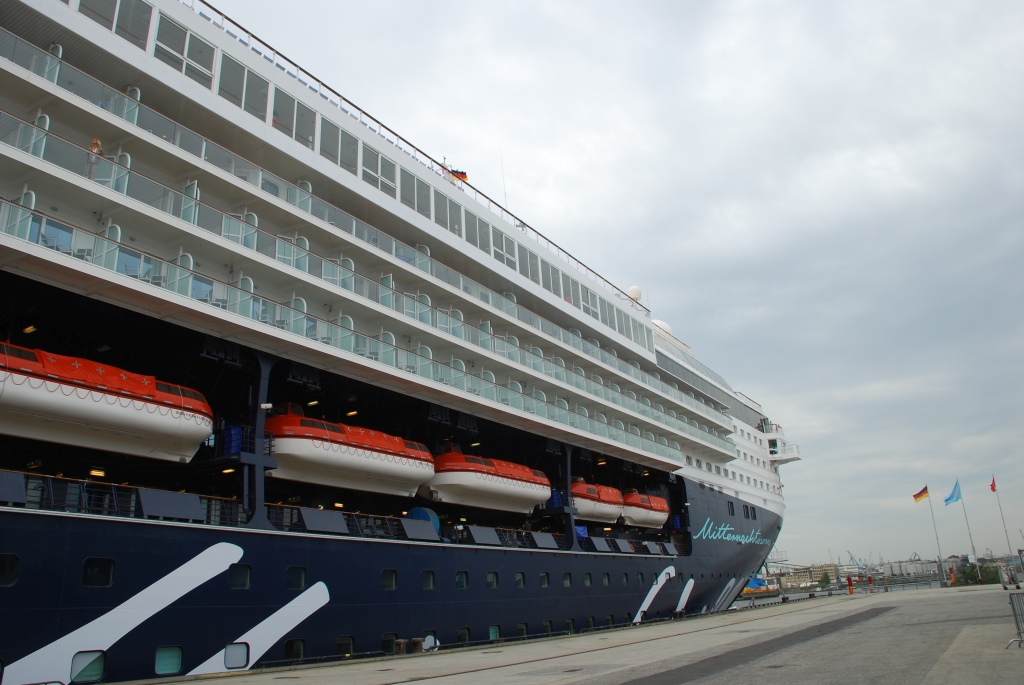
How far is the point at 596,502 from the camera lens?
29.7 meters

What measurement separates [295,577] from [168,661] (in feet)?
10.8

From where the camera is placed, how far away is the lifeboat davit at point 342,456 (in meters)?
18.0

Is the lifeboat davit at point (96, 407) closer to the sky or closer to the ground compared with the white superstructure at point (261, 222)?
closer to the ground

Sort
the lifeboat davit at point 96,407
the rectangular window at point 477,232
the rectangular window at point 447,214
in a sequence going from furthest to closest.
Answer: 1. the rectangular window at point 477,232
2. the rectangular window at point 447,214
3. the lifeboat davit at point 96,407

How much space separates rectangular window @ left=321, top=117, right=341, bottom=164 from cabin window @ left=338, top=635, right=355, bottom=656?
13014 mm

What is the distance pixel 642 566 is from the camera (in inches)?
1205

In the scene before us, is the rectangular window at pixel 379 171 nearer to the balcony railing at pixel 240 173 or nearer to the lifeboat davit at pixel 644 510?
the balcony railing at pixel 240 173

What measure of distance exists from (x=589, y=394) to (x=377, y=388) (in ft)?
37.3

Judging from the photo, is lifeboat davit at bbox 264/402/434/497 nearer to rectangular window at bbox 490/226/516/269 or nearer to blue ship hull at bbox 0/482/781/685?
blue ship hull at bbox 0/482/781/685

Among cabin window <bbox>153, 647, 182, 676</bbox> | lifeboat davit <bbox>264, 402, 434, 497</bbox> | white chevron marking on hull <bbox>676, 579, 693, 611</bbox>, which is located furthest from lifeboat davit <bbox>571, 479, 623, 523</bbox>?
cabin window <bbox>153, 647, 182, 676</bbox>

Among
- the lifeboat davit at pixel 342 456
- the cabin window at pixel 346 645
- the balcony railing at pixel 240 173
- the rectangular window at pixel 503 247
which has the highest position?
the rectangular window at pixel 503 247

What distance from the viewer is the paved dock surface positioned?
38.0 ft

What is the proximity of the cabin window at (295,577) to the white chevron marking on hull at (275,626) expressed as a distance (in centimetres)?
22

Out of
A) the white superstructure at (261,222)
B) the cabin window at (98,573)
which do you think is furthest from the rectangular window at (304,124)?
the cabin window at (98,573)
